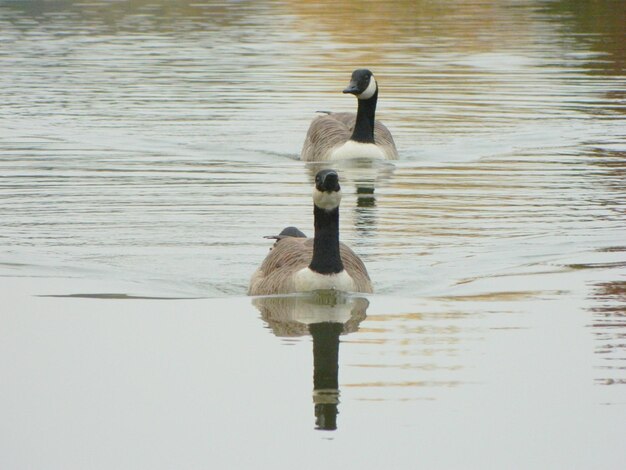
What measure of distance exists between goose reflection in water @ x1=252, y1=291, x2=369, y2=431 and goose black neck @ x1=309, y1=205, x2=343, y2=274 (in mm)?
212

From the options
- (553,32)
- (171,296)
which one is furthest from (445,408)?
(553,32)

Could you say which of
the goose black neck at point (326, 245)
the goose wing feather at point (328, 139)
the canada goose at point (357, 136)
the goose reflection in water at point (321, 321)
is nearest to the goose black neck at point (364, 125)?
the canada goose at point (357, 136)

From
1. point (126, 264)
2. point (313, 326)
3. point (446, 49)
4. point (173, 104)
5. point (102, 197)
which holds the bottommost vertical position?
point (313, 326)

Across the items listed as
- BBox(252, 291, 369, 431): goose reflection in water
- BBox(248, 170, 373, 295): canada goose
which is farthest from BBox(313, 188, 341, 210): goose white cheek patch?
BBox(252, 291, 369, 431): goose reflection in water

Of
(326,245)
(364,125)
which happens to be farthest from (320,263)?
(364,125)

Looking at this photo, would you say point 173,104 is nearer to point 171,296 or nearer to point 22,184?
point 22,184

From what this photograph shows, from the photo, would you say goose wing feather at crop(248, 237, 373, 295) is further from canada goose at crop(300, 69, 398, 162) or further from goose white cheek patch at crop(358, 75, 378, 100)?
goose white cheek patch at crop(358, 75, 378, 100)

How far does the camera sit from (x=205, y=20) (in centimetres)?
5172

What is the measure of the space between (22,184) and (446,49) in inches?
912

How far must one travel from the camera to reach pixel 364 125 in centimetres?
2178

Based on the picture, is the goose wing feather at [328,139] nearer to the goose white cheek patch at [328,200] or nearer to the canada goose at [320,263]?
the canada goose at [320,263]

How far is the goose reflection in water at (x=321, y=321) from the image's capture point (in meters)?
9.79

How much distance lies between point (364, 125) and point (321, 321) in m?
10.3

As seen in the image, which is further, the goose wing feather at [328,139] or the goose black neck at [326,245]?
the goose wing feather at [328,139]
